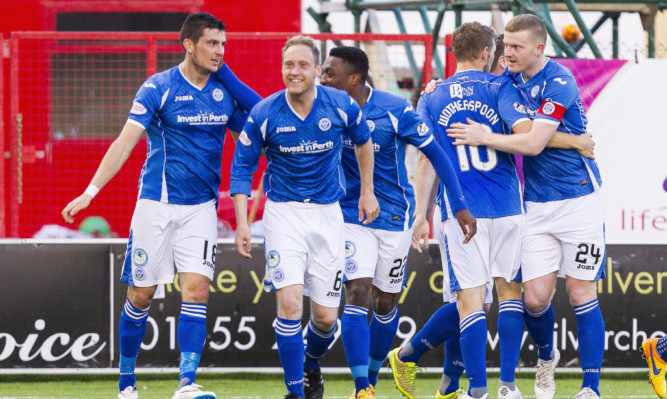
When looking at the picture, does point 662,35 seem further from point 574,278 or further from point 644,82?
point 574,278

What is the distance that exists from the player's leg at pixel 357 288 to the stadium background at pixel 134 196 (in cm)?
193

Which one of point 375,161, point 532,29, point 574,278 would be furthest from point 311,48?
point 574,278

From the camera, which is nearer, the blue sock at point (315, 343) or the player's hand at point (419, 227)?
the blue sock at point (315, 343)

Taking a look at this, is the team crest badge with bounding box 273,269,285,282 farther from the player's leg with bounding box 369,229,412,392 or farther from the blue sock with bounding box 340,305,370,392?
the player's leg with bounding box 369,229,412,392

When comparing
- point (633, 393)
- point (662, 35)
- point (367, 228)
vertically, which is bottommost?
point (633, 393)

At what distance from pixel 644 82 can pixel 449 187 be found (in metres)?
3.61

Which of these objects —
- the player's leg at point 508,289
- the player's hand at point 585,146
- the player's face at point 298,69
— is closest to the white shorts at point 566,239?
the player's leg at point 508,289

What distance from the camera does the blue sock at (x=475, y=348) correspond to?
19.2 feet

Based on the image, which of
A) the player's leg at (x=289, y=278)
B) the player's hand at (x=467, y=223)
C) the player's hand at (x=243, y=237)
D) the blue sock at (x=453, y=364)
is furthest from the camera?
the blue sock at (x=453, y=364)

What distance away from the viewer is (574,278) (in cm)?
614

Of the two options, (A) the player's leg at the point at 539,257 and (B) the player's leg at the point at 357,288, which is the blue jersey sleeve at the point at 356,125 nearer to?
(B) the player's leg at the point at 357,288

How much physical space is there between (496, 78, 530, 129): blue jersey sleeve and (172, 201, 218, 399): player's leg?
5.95 feet

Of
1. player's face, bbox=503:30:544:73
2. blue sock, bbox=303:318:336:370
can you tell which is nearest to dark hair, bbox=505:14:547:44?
player's face, bbox=503:30:544:73

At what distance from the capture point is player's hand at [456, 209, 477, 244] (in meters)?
5.81
